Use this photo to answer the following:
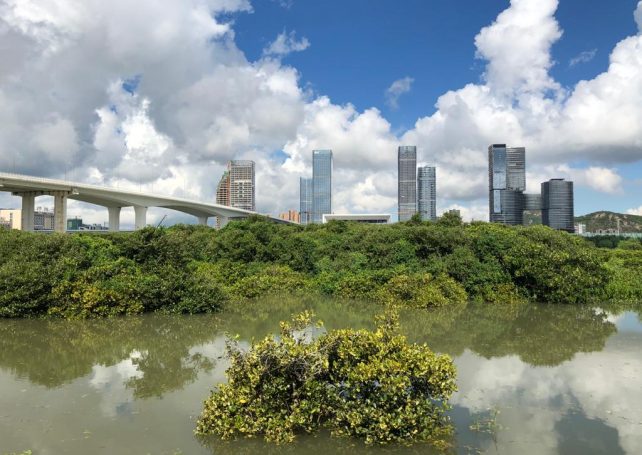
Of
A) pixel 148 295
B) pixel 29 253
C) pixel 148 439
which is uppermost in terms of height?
pixel 29 253

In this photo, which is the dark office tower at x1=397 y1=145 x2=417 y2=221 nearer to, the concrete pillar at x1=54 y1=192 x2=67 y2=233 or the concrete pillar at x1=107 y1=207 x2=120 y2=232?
the concrete pillar at x1=107 y1=207 x2=120 y2=232

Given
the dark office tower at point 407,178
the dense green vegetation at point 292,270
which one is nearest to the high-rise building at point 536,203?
the dark office tower at point 407,178

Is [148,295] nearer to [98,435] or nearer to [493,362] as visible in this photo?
[98,435]

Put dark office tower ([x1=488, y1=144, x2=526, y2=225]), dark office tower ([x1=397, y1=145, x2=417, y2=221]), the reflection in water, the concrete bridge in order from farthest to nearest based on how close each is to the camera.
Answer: dark office tower ([x1=397, y1=145, x2=417, y2=221]) → dark office tower ([x1=488, y1=144, x2=526, y2=225]) → the concrete bridge → the reflection in water

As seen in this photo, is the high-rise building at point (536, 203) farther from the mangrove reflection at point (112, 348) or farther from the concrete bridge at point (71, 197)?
the mangrove reflection at point (112, 348)

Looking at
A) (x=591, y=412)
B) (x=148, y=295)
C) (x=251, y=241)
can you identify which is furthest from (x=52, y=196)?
(x=591, y=412)

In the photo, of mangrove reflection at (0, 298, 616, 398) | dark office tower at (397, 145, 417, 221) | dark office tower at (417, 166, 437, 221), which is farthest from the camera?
dark office tower at (397, 145, 417, 221)

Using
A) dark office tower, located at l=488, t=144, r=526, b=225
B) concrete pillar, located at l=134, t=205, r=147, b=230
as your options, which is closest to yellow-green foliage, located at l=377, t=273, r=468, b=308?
concrete pillar, located at l=134, t=205, r=147, b=230
